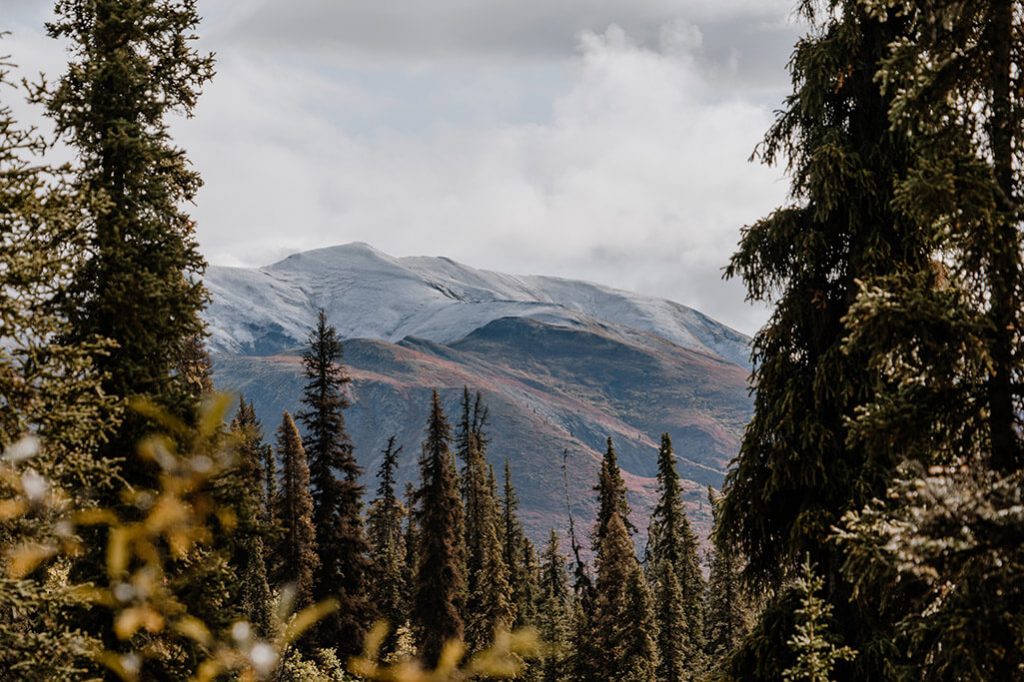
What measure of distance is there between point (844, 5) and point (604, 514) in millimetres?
41022

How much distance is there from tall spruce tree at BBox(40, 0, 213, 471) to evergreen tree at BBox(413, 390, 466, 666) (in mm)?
28466

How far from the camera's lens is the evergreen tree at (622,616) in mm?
42312

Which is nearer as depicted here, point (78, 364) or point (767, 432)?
point (78, 364)

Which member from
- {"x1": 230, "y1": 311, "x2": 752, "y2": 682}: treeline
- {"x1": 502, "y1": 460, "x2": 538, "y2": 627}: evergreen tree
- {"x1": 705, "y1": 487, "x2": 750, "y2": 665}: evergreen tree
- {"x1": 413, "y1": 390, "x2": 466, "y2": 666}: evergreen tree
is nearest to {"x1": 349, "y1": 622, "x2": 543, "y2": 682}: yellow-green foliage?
{"x1": 230, "y1": 311, "x2": 752, "y2": 682}: treeline

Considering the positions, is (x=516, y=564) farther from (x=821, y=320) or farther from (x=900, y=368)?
(x=900, y=368)

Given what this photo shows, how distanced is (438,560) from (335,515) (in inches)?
214

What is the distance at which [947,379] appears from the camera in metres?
6.65

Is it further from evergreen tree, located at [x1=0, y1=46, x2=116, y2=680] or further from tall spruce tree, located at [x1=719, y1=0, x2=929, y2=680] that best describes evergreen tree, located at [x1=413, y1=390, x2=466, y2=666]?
evergreen tree, located at [x1=0, y1=46, x2=116, y2=680]

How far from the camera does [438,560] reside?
40.1 metres

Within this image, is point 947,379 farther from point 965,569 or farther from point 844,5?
point 844,5

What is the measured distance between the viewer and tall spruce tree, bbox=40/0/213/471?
1180 centimetres

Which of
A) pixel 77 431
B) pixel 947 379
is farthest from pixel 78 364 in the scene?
pixel 947 379

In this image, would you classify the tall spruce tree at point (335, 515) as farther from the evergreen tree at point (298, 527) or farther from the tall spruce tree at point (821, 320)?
the tall spruce tree at point (821, 320)

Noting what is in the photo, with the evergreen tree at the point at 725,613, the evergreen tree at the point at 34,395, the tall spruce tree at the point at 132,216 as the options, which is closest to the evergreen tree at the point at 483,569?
the evergreen tree at the point at 725,613
